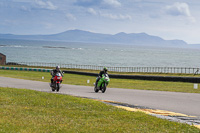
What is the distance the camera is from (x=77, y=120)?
9586 mm

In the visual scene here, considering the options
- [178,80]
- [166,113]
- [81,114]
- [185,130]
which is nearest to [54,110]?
[81,114]

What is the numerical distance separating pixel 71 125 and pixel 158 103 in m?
7.37

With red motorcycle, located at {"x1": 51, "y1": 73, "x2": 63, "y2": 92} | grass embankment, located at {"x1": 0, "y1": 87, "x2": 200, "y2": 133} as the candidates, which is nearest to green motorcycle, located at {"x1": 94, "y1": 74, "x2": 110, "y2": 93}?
red motorcycle, located at {"x1": 51, "y1": 73, "x2": 63, "y2": 92}

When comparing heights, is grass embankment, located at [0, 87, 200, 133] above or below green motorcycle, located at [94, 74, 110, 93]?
below

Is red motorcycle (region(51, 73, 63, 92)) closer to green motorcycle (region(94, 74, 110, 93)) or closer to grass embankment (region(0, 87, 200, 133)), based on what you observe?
green motorcycle (region(94, 74, 110, 93))

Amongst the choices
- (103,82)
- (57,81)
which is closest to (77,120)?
(103,82)

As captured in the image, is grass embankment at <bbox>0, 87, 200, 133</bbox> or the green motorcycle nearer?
grass embankment at <bbox>0, 87, 200, 133</bbox>

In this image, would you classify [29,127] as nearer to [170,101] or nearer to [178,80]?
[170,101]

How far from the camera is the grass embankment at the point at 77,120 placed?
330 inches

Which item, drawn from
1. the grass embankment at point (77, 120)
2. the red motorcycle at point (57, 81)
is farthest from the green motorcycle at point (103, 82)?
the grass embankment at point (77, 120)

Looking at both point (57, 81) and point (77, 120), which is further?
point (57, 81)

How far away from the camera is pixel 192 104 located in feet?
49.1

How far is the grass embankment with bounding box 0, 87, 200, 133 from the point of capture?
8391 mm

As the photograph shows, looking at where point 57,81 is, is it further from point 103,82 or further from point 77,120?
point 77,120
